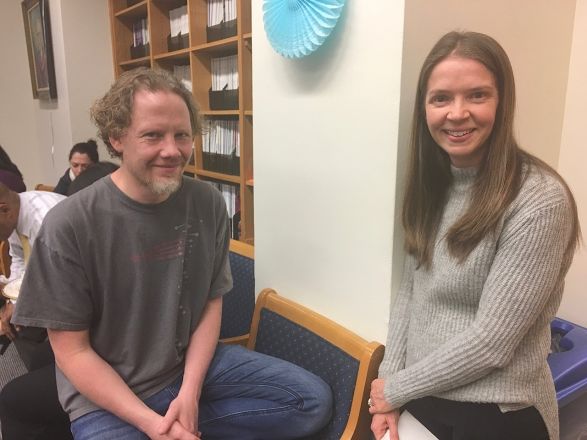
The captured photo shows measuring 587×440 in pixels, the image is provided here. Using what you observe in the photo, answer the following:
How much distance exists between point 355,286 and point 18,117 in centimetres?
461

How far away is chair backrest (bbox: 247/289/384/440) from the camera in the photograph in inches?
48.3

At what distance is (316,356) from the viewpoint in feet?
4.59

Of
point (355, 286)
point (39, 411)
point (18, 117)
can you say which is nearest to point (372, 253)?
point (355, 286)

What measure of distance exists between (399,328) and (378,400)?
0.19 m

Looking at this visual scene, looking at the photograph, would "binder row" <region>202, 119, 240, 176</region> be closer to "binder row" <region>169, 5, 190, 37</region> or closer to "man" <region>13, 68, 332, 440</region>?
"binder row" <region>169, 5, 190, 37</region>

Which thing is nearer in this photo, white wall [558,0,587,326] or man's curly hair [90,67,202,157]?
man's curly hair [90,67,202,157]

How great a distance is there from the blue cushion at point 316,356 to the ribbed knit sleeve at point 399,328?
0.41ft

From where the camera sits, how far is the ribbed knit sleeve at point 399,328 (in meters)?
1.16

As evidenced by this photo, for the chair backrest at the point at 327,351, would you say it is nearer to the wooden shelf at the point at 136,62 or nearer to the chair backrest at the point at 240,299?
the chair backrest at the point at 240,299

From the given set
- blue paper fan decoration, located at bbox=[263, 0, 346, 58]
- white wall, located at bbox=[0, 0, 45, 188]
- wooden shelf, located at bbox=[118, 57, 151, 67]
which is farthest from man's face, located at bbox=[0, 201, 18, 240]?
white wall, located at bbox=[0, 0, 45, 188]

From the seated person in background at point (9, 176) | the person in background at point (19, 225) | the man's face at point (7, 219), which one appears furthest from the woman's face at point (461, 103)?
the seated person in background at point (9, 176)

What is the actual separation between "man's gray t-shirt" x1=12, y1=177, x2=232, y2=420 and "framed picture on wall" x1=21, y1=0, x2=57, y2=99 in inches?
125

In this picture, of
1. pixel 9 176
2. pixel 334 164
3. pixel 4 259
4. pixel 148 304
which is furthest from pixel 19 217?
pixel 334 164

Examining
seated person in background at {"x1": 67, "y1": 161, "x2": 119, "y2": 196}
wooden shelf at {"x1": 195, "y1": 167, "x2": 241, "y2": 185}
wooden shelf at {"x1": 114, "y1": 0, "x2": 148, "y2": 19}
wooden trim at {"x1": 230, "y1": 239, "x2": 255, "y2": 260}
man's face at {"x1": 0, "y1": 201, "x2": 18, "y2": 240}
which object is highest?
wooden shelf at {"x1": 114, "y1": 0, "x2": 148, "y2": 19}
